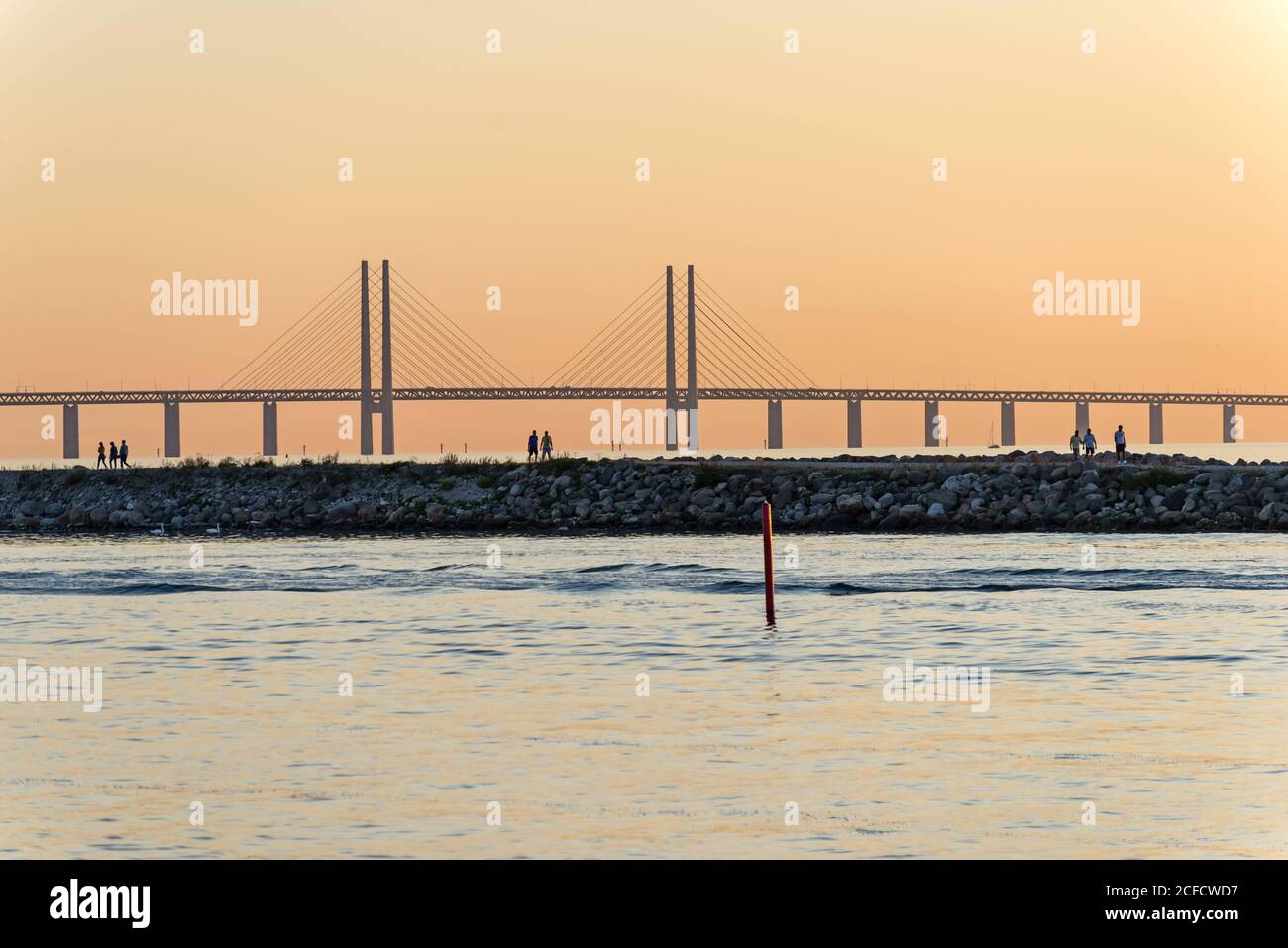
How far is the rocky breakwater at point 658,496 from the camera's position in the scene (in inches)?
1994

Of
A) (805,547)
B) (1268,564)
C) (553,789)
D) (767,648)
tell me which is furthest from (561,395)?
(553,789)

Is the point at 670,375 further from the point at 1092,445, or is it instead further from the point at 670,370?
the point at 1092,445

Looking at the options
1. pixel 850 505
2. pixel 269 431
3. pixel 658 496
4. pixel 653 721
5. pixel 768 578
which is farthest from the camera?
pixel 269 431

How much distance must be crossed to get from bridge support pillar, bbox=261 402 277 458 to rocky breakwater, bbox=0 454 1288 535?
51164 millimetres

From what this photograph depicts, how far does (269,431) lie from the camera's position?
11756 centimetres

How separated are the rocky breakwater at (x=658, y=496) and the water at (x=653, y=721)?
18.1 m

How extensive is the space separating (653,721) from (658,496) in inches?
1541

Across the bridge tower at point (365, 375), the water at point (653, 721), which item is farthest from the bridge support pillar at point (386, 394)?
the water at point (653, 721)

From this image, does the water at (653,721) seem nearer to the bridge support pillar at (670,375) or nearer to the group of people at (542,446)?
the group of people at (542,446)

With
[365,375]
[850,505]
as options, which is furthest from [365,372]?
[850,505]

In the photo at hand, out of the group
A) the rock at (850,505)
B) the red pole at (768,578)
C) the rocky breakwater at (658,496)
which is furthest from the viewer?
the rock at (850,505)

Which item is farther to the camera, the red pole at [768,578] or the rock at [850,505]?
the rock at [850,505]

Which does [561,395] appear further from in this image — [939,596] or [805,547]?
[939,596]
